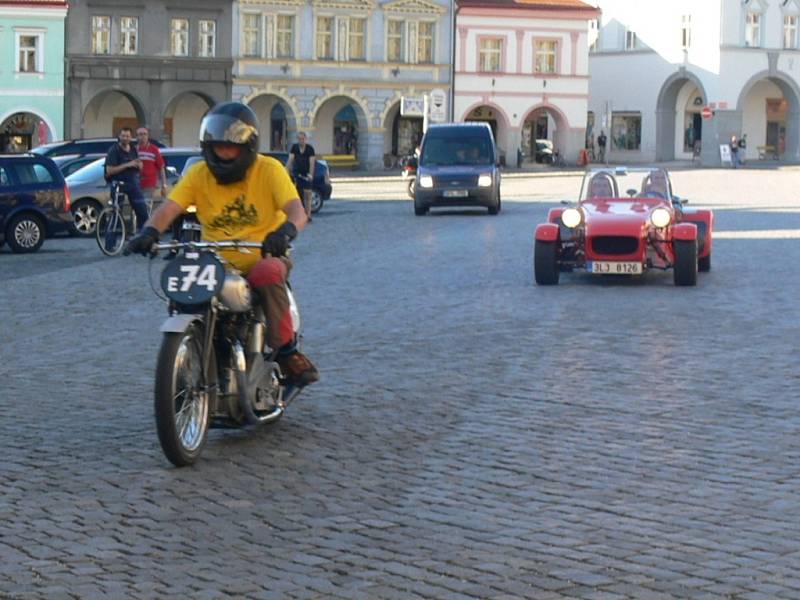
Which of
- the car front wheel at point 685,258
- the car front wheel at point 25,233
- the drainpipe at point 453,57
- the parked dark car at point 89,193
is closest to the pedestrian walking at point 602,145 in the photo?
the drainpipe at point 453,57

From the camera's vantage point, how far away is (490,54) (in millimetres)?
79750

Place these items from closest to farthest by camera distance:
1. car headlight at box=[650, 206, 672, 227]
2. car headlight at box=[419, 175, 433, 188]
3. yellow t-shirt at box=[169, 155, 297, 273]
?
1. yellow t-shirt at box=[169, 155, 297, 273]
2. car headlight at box=[650, 206, 672, 227]
3. car headlight at box=[419, 175, 433, 188]

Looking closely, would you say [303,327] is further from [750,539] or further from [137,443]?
[750,539]

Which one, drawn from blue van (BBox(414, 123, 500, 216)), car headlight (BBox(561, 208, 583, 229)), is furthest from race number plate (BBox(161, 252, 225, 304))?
blue van (BBox(414, 123, 500, 216))

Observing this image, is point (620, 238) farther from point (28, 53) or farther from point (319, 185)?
point (28, 53)

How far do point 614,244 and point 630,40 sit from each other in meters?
72.7

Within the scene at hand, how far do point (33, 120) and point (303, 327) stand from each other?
5605 centimetres

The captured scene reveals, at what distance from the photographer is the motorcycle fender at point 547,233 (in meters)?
19.3

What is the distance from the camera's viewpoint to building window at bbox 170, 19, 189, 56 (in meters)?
71.0

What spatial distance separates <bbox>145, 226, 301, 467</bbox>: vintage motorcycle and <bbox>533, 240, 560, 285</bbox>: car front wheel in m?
9.73

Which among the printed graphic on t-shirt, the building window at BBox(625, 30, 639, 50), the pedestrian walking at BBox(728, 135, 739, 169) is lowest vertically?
the printed graphic on t-shirt

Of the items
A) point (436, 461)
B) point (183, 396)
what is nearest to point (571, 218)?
point (436, 461)

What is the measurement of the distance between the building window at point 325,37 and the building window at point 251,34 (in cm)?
274

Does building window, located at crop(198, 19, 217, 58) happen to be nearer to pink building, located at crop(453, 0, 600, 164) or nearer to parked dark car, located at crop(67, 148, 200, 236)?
pink building, located at crop(453, 0, 600, 164)
